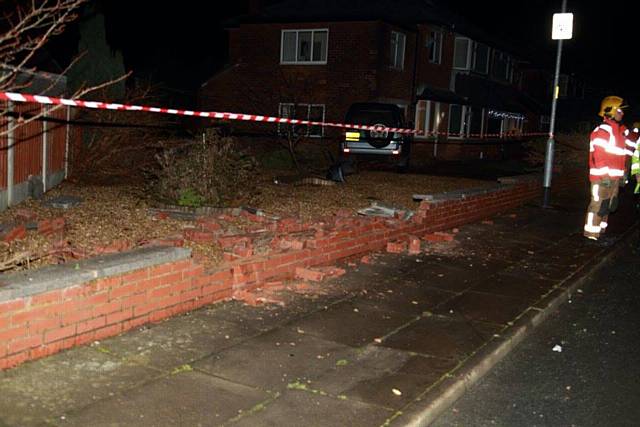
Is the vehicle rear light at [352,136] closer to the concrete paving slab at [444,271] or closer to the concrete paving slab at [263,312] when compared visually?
the concrete paving slab at [444,271]

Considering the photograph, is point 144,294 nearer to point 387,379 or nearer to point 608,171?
point 387,379

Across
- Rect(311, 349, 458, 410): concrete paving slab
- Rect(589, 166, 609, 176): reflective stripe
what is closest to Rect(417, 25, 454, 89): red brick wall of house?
Rect(589, 166, 609, 176): reflective stripe

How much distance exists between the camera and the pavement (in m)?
3.93

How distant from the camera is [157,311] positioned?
207 inches

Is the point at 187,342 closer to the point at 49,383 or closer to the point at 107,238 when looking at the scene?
the point at 49,383

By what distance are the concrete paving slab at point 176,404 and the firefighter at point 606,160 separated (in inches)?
282

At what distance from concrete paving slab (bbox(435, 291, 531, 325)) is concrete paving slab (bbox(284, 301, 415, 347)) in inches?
20.0

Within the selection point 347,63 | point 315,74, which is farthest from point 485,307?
point 315,74

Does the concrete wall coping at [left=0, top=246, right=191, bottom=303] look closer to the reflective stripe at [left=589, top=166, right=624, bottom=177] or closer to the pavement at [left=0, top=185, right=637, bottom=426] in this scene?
Result: the pavement at [left=0, top=185, right=637, bottom=426]

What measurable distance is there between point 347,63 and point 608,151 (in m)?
15.9

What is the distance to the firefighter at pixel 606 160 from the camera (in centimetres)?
960

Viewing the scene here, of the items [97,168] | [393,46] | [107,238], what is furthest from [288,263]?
[393,46]

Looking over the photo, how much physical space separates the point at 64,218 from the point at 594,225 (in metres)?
7.26

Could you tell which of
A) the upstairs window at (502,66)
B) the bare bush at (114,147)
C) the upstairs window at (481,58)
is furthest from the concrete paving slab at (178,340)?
the upstairs window at (502,66)
